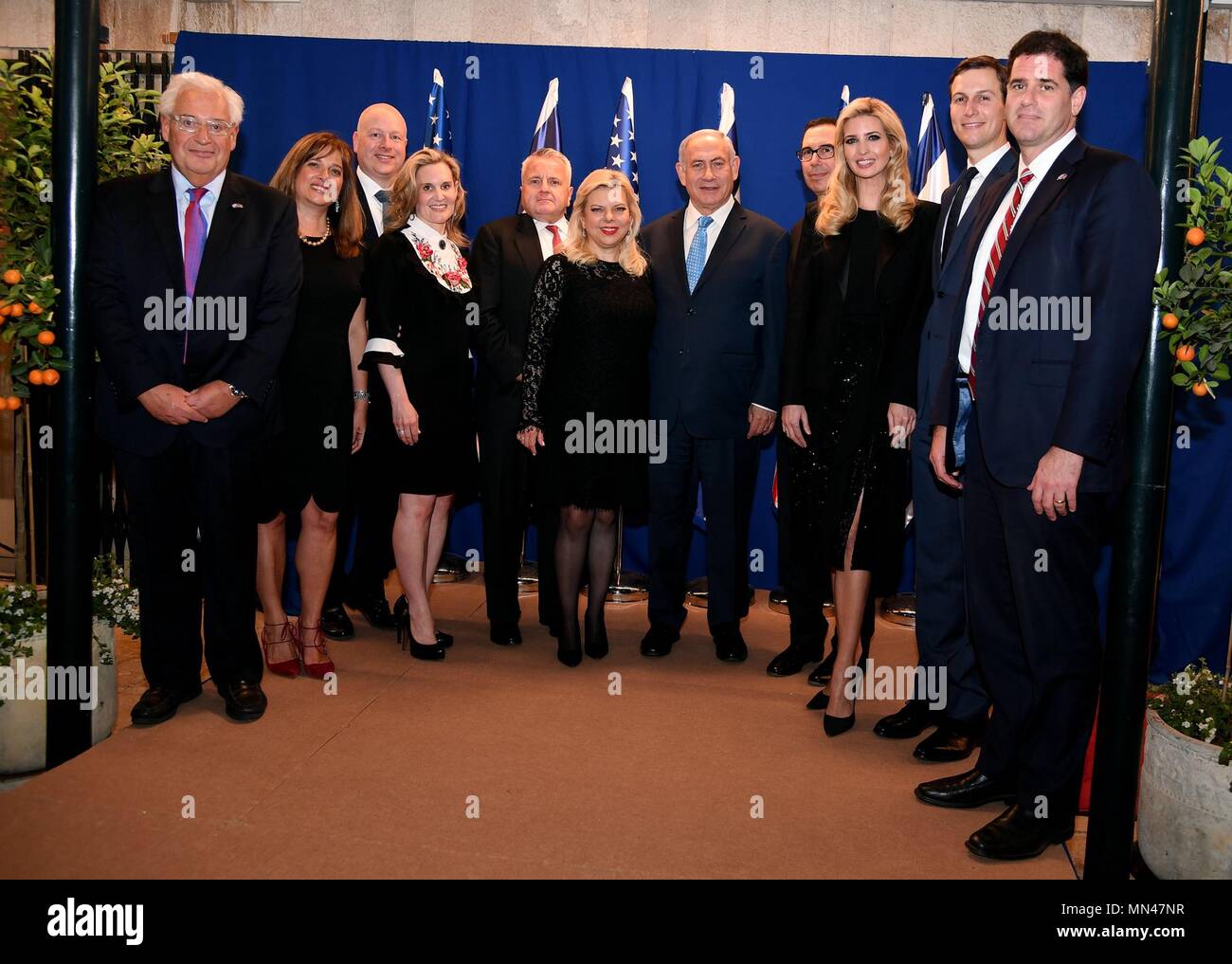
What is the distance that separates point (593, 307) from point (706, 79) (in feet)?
6.31

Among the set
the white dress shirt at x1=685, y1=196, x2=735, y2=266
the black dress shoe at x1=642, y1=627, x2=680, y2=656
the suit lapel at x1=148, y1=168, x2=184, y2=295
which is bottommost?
the black dress shoe at x1=642, y1=627, x2=680, y2=656

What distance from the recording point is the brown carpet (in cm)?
259

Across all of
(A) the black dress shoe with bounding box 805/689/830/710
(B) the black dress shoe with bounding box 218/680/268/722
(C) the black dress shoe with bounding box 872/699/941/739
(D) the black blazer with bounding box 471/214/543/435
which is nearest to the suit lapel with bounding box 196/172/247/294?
(D) the black blazer with bounding box 471/214/543/435

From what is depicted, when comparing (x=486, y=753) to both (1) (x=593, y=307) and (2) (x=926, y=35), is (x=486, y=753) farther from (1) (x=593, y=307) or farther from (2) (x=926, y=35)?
(2) (x=926, y=35)

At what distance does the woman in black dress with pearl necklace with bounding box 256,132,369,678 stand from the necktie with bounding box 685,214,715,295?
1223mm

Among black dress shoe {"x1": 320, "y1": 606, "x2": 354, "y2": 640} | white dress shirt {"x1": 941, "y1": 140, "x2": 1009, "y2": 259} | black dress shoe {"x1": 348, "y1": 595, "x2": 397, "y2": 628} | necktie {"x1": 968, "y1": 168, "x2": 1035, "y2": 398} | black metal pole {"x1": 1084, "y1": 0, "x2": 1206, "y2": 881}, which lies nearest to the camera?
black metal pole {"x1": 1084, "y1": 0, "x2": 1206, "y2": 881}

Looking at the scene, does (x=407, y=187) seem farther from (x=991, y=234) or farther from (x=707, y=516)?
(x=991, y=234)

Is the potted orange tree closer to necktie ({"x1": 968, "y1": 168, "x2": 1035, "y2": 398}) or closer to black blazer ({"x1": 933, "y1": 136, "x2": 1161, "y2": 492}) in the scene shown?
black blazer ({"x1": 933, "y1": 136, "x2": 1161, "y2": 492})

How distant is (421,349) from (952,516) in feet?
6.45

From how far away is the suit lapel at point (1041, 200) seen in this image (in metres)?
2.60

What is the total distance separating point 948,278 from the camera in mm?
3131

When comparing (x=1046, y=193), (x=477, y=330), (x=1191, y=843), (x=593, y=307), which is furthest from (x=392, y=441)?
(x=1191, y=843)

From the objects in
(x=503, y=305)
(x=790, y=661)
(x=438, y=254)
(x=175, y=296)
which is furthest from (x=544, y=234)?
(x=790, y=661)
